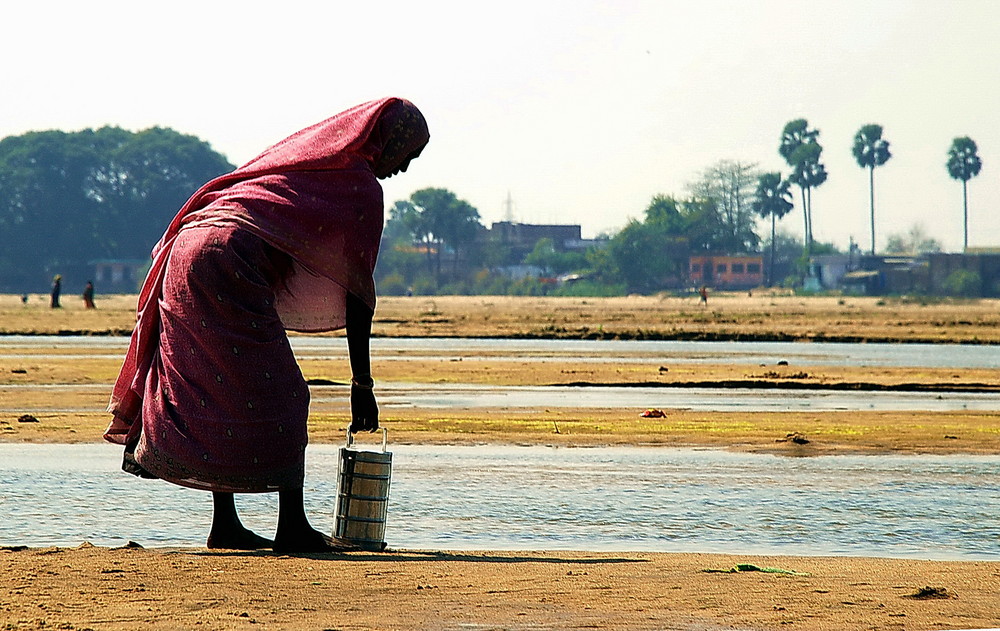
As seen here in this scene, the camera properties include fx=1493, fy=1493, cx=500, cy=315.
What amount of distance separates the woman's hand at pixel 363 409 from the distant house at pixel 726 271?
11285 centimetres

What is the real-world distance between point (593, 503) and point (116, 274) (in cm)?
11235

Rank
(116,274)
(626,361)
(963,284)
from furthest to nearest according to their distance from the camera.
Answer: (116,274), (963,284), (626,361)

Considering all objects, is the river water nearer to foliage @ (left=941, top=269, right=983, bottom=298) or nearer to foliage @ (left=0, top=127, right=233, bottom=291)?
foliage @ (left=941, top=269, right=983, bottom=298)

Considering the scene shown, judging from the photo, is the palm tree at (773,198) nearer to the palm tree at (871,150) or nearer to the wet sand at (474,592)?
the palm tree at (871,150)

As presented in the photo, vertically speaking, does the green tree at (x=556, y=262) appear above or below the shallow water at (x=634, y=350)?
above

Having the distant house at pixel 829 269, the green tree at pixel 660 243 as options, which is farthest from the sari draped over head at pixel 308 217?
the green tree at pixel 660 243

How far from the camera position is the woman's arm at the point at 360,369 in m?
6.36

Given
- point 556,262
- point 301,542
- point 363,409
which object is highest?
point 556,262

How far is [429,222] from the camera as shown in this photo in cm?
13950

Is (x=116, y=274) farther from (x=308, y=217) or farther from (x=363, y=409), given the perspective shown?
(x=363, y=409)

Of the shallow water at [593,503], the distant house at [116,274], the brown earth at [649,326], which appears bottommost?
the shallow water at [593,503]

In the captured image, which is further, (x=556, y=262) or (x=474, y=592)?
(x=556, y=262)

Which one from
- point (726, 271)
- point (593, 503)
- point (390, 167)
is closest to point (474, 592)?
point (390, 167)

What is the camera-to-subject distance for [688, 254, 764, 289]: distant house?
11962 cm
